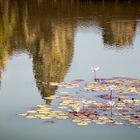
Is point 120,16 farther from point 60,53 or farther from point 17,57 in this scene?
point 17,57

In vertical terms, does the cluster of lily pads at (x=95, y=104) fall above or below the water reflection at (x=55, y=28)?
below

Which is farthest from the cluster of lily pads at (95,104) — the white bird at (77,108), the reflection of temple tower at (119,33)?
the reflection of temple tower at (119,33)

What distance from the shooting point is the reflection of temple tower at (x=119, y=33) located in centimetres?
3294

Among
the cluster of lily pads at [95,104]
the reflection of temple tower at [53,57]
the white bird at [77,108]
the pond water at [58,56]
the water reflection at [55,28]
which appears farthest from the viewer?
the water reflection at [55,28]

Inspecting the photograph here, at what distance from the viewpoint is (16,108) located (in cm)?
1766

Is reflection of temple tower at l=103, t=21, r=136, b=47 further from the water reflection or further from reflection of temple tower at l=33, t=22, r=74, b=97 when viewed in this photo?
reflection of temple tower at l=33, t=22, r=74, b=97

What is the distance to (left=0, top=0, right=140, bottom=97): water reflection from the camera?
26703 mm

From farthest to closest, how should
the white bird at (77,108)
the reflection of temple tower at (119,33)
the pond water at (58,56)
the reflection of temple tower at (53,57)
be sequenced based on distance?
the reflection of temple tower at (119,33) < the reflection of temple tower at (53,57) < the white bird at (77,108) < the pond water at (58,56)

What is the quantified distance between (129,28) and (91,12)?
41.3 feet

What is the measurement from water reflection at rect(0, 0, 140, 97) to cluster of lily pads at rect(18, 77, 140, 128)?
103 centimetres

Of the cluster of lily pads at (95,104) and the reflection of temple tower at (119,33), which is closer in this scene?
the cluster of lily pads at (95,104)

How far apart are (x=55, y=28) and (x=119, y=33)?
5.38 meters

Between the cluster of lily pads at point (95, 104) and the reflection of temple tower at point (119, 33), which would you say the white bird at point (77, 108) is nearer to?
the cluster of lily pads at point (95, 104)

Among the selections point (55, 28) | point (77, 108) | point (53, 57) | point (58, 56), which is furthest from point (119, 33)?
point (77, 108)
